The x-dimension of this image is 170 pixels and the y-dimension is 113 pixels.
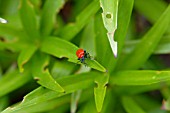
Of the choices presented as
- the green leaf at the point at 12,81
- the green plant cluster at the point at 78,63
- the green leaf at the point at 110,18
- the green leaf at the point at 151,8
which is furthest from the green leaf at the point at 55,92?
the green leaf at the point at 151,8

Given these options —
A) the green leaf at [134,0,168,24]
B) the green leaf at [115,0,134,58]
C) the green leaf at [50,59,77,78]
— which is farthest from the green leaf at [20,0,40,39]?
the green leaf at [134,0,168,24]

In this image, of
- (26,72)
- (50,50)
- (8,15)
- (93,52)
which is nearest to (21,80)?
(26,72)

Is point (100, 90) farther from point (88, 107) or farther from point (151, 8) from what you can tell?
point (151, 8)

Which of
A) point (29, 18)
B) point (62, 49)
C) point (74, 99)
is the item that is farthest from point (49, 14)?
point (74, 99)

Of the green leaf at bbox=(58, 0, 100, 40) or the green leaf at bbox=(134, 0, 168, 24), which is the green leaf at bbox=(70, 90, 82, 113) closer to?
the green leaf at bbox=(58, 0, 100, 40)

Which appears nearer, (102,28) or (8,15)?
(102,28)

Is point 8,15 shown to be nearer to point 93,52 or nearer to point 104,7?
point 93,52

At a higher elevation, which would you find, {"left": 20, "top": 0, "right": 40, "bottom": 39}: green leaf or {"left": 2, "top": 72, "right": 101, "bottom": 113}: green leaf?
{"left": 20, "top": 0, "right": 40, "bottom": 39}: green leaf
